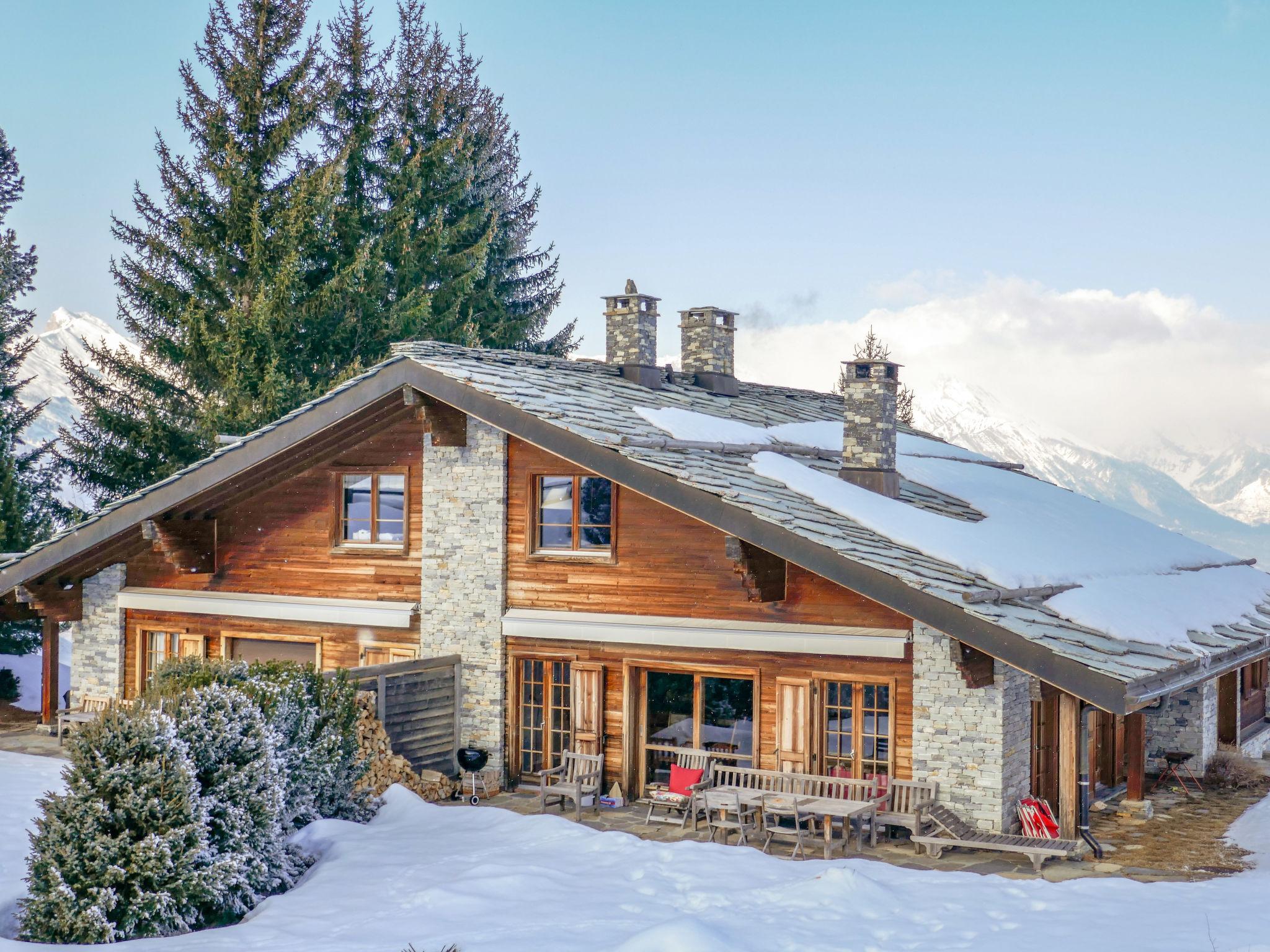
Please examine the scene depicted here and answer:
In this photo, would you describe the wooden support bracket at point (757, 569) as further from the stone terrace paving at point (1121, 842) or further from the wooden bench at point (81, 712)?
the wooden bench at point (81, 712)

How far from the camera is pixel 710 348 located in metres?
20.4

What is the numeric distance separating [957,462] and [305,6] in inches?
700

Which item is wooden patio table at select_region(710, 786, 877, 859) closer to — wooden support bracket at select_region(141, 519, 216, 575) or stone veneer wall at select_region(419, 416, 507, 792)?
stone veneer wall at select_region(419, 416, 507, 792)

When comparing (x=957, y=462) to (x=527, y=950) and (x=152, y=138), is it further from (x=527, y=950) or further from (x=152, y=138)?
(x=152, y=138)

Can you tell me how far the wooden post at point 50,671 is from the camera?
1933 centimetres

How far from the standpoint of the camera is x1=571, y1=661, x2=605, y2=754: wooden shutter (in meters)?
14.9

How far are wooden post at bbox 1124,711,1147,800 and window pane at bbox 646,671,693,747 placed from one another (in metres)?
5.26

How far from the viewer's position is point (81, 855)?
9859 mm

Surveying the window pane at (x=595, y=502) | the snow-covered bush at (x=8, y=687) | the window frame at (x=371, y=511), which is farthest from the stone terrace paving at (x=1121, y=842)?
the snow-covered bush at (x=8, y=687)

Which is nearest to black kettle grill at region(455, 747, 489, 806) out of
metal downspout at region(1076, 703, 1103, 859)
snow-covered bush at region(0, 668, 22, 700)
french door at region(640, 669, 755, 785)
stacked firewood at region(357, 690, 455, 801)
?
stacked firewood at region(357, 690, 455, 801)

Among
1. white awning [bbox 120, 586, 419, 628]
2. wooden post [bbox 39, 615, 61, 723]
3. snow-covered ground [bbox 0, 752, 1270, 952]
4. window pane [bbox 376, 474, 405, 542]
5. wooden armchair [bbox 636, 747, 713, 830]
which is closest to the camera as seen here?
snow-covered ground [bbox 0, 752, 1270, 952]

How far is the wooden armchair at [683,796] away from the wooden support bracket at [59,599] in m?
9.79

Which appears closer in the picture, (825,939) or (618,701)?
(825,939)

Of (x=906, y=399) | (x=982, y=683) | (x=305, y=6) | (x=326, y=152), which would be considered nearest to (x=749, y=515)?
(x=982, y=683)
